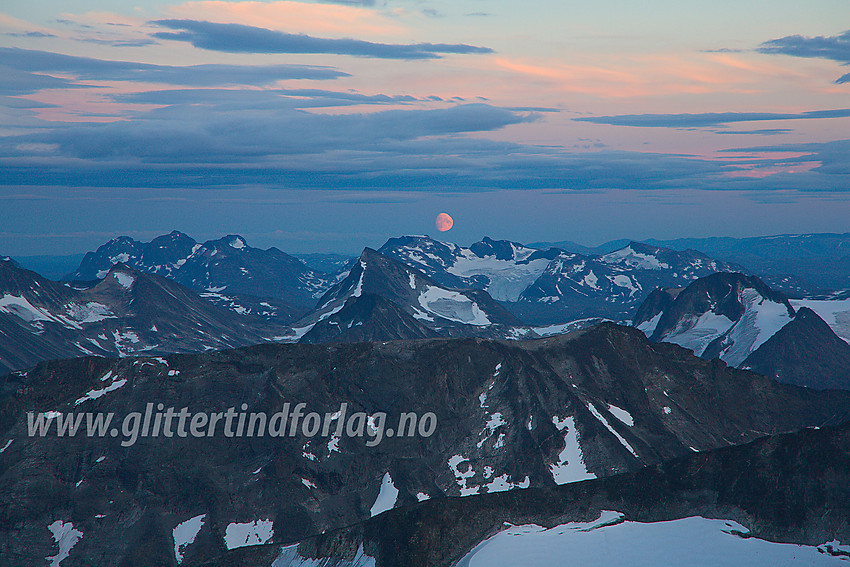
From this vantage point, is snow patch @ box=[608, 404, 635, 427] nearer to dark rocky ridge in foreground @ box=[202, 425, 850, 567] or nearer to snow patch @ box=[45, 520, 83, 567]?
dark rocky ridge in foreground @ box=[202, 425, 850, 567]

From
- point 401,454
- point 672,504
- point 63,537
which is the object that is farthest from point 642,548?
point 63,537

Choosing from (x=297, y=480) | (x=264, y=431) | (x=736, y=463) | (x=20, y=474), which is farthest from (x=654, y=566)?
(x=20, y=474)

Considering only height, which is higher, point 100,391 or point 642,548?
point 642,548

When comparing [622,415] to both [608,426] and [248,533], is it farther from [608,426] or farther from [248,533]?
[248,533]

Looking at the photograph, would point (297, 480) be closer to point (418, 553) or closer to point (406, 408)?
point (406, 408)

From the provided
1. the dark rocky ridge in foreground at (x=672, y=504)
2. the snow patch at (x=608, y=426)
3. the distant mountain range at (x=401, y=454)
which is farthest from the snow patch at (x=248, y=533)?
the snow patch at (x=608, y=426)
